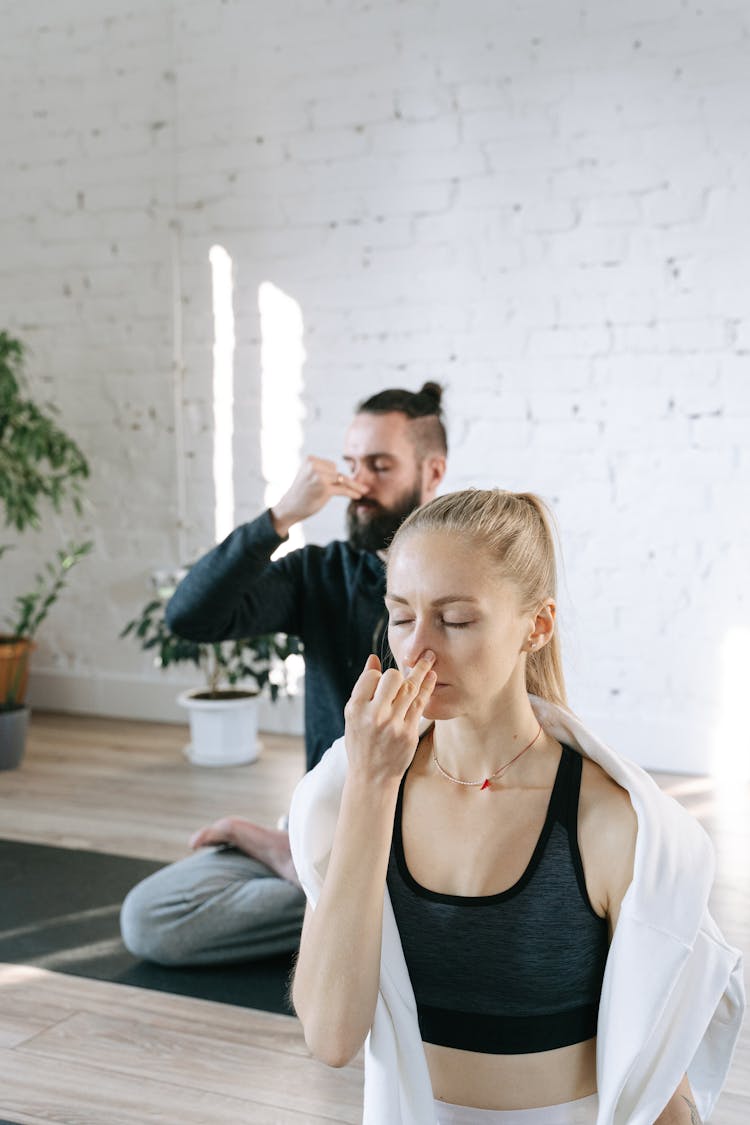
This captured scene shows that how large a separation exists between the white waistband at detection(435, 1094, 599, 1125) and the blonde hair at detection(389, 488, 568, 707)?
1.44ft

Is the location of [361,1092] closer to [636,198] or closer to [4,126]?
[636,198]

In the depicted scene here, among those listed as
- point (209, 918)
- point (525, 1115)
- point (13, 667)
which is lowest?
point (209, 918)

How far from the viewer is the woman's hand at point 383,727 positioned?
1.12 m

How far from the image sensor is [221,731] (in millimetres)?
4059

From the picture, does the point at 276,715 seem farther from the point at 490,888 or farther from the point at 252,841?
the point at 490,888

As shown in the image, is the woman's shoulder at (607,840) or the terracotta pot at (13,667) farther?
the terracotta pot at (13,667)

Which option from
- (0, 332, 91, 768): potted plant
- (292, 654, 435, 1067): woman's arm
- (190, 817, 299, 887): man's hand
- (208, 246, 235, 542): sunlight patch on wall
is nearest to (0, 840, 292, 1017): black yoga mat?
(190, 817, 299, 887): man's hand

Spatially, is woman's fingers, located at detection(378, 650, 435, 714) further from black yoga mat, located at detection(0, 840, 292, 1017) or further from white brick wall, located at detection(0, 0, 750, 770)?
white brick wall, located at detection(0, 0, 750, 770)

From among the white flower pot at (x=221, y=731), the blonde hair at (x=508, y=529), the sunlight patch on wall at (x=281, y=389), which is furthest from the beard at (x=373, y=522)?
the sunlight patch on wall at (x=281, y=389)

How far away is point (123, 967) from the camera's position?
7.97 feet

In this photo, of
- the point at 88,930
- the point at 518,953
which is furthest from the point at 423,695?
the point at 88,930

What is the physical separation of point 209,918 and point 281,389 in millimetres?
2374

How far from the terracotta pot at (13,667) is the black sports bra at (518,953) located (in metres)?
3.15

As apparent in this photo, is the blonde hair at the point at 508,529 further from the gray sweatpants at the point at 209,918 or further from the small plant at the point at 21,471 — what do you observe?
the small plant at the point at 21,471
